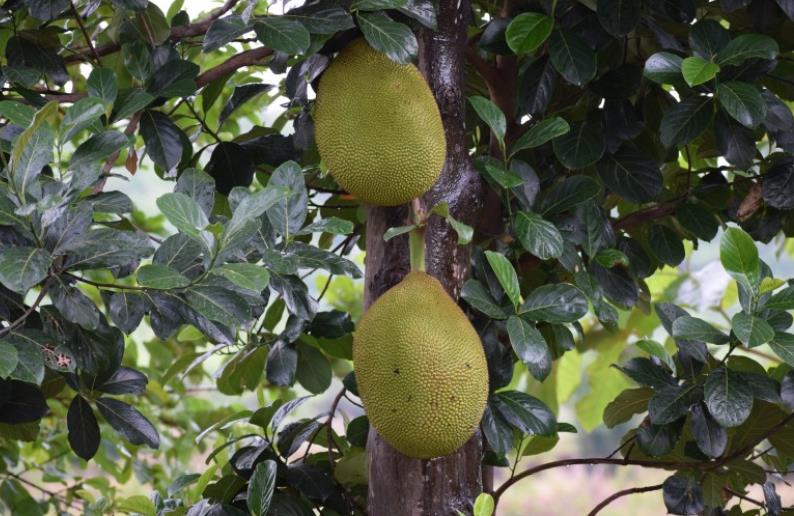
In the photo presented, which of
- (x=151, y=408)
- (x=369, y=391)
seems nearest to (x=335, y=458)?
(x=369, y=391)

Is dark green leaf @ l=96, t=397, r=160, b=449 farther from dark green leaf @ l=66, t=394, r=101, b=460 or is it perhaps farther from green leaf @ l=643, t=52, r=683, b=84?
green leaf @ l=643, t=52, r=683, b=84

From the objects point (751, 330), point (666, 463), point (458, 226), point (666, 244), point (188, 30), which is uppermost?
point (188, 30)

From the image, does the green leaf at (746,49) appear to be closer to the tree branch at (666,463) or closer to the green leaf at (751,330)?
the green leaf at (751,330)

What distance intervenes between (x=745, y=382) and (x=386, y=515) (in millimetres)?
335

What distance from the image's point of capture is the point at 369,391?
75cm

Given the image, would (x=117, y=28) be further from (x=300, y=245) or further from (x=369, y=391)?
(x=369, y=391)

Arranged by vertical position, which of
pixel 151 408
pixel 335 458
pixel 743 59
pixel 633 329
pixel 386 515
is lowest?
pixel 151 408

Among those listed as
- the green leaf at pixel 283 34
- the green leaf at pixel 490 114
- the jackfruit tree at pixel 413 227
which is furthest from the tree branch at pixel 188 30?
the green leaf at pixel 490 114

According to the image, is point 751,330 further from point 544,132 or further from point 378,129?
point 378,129

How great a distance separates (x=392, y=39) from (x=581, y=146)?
25cm

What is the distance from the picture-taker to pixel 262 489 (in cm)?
82

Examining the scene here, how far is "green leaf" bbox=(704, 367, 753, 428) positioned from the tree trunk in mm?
205

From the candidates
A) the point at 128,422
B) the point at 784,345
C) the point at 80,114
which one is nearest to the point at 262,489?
the point at 128,422

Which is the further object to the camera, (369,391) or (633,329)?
(633,329)
